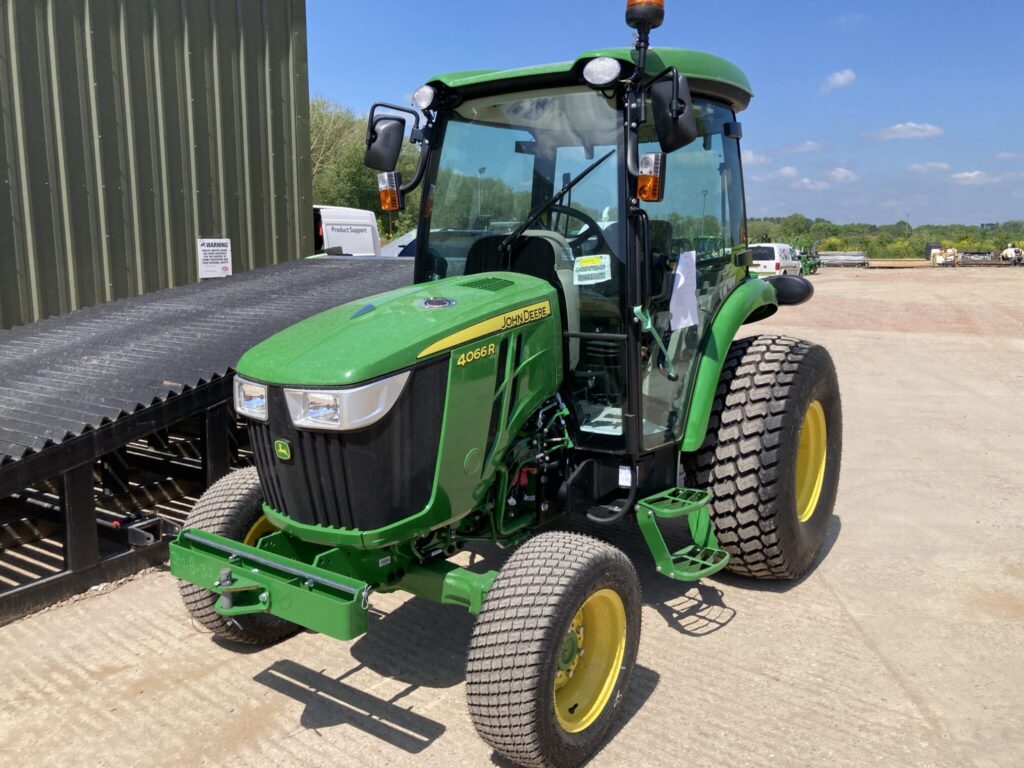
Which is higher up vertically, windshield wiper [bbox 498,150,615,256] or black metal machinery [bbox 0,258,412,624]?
windshield wiper [bbox 498,150,615,256]

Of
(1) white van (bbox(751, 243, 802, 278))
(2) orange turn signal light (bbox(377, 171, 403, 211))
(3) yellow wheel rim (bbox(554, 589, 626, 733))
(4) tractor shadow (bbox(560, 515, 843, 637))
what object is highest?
(2) orange turn signal light (bbox(377, 171, 403, 211))

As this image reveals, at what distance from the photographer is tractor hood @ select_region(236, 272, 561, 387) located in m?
2.64

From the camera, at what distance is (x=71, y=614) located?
12.2ft

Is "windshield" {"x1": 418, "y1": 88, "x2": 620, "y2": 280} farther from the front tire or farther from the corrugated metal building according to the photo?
the corrugated metal building

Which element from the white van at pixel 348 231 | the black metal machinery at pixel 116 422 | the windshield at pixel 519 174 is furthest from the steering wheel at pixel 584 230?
the white van at pixel 348 231

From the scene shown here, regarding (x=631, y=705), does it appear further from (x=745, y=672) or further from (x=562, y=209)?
(x=562, y=209)

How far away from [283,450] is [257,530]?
2.57ft

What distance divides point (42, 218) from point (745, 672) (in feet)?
18.4

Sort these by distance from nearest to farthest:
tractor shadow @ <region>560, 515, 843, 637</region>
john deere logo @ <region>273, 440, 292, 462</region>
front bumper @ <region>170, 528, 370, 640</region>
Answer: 1. front bumper @ <region>170, 528, 370, 640</region>
2. john deere logo @ <region>273, 440, 292, 462</region>
3. tractor shadow @ <region>560, 515, 843, 637</region>

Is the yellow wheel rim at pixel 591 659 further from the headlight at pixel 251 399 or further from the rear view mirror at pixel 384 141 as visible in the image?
the rear view mirror at pixel 384 141

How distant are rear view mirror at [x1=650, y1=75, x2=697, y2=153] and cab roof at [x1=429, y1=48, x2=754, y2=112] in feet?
0.93

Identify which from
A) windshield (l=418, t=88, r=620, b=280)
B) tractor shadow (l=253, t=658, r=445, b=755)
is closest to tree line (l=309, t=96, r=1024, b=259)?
windshield (l=418, t=88, r=620, b=280)

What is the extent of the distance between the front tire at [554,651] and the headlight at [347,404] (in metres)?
0.66

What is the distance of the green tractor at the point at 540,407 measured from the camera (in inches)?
105
